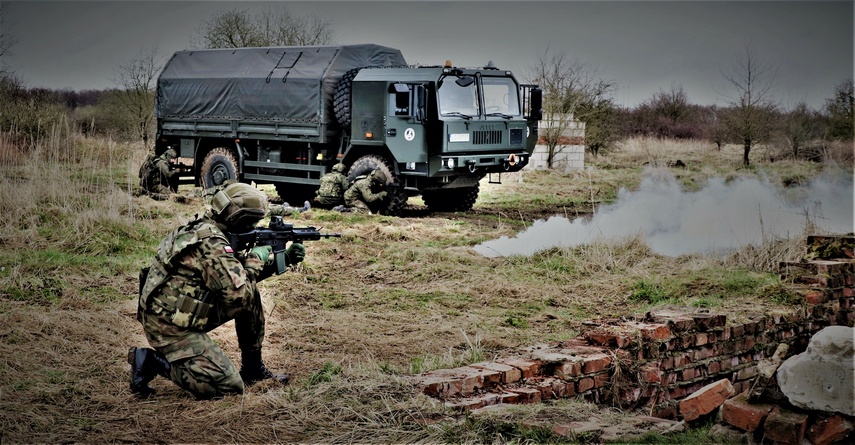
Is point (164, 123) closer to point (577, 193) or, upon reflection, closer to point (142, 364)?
point (577, 193)

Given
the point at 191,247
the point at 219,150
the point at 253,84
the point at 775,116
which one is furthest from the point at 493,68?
the point at 775,116

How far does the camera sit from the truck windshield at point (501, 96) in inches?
545

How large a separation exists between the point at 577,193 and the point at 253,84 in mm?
6777

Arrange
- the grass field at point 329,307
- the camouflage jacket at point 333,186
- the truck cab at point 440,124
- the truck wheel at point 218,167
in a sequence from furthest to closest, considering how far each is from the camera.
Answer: the truck wheel at point 218,167, the camouflage jacket at point 333,186, the truck cab at point 440,124, the grass field at point 329,307

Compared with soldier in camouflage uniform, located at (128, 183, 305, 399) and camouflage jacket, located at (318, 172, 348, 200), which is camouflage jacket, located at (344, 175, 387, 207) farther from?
soldier in camouflage uniform, located at (128, 183, 305, 399)

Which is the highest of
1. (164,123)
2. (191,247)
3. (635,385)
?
(164,123)

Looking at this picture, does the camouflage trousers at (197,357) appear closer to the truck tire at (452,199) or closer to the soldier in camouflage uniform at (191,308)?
the soldier in camouflage uniform at (191,308)

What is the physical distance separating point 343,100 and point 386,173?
152 cm

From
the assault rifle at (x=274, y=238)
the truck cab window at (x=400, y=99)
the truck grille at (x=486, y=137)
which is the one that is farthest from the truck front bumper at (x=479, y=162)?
the assault rifle at (x=274, y=238)

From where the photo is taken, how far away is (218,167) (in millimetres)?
16188

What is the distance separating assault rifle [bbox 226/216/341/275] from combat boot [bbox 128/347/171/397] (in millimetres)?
793

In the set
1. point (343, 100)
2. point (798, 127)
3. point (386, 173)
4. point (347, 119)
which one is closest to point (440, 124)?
point (386, 173)

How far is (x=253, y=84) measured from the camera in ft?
50.7

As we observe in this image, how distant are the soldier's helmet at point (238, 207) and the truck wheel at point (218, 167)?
10.7 meters
